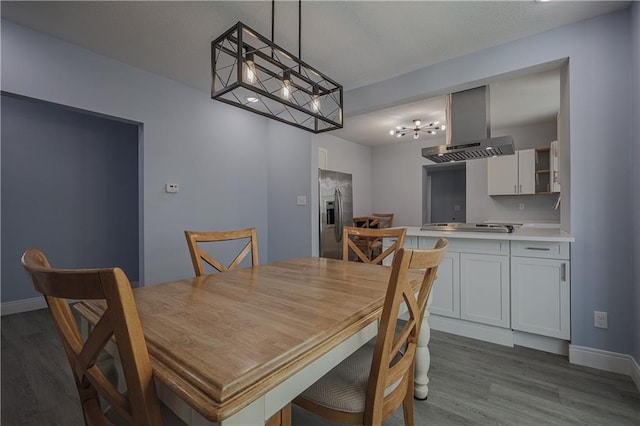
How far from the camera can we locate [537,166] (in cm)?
460

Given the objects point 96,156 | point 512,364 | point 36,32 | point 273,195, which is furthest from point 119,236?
point 512,364

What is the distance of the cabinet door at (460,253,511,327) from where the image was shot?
2330mm

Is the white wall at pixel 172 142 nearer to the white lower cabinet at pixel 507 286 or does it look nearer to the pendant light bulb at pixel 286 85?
the white lower cabinet at pixel 507 286

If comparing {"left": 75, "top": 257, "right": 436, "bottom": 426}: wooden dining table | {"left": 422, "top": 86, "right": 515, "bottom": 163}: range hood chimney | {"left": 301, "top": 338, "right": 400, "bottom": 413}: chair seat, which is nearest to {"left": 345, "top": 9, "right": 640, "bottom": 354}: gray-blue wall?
{"left": 422, "top": 86, "right": 515, "bottom": 163}: range hood chimney

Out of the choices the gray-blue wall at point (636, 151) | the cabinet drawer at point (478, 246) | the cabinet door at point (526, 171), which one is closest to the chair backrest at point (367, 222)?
the cabinet door at point (526, 171)

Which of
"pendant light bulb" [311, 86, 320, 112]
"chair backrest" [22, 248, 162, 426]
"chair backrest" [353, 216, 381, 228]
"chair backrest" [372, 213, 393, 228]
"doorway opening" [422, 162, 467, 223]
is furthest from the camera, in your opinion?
"doorway opening" [422, 162, 467, 223]

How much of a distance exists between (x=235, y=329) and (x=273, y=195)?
10.8 feet

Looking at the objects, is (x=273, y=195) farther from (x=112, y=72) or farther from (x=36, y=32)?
(x=36, y=32)

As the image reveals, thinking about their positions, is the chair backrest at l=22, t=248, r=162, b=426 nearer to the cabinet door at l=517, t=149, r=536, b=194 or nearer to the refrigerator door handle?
the refrigerator door handle

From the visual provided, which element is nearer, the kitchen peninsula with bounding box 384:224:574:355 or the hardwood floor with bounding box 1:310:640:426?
the hardwood floor with bounding box 1:310:640:426

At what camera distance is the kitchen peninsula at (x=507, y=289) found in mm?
2145

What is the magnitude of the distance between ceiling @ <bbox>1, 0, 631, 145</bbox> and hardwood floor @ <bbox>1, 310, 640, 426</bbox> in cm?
248

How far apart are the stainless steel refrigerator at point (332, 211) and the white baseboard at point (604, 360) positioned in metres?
3.04

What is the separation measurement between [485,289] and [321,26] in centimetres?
249
